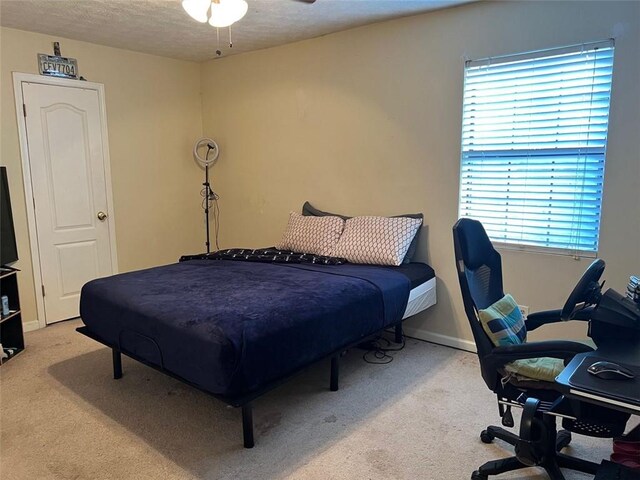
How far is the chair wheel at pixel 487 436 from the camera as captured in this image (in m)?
2.25

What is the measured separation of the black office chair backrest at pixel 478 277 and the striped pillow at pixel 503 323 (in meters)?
0.03

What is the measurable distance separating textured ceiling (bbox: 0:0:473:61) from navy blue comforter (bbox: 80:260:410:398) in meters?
1.84

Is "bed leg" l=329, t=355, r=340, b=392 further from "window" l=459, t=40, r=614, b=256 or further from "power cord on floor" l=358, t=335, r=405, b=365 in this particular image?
"window" l=459, t=40, r=614, b=256

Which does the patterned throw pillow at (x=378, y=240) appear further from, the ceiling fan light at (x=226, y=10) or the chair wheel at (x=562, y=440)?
the ceiling fan light at (x=226, y=10)

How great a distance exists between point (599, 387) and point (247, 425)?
156 centimetres

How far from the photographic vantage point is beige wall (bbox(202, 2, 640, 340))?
275 cm

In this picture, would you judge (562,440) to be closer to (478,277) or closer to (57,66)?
(478,277)

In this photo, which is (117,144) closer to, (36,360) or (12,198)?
(12,198)

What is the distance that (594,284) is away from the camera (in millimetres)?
1733

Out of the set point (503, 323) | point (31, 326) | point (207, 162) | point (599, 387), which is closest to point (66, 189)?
point (31, 326)

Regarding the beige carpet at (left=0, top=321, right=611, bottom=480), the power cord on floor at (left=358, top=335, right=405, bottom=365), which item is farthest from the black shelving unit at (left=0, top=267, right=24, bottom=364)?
the power cord on floor at (left=358, top=335, right=405, bottom=365)

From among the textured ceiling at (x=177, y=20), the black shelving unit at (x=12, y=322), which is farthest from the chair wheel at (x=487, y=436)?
the black shelving unit at (x=12, y=322)

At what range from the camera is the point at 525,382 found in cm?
184

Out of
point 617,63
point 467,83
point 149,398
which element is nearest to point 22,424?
point 149,398
